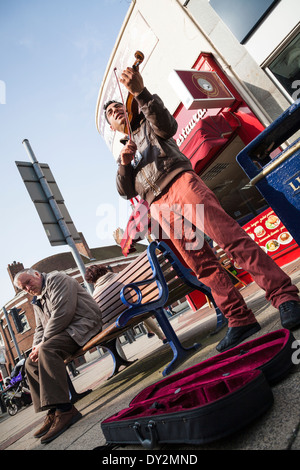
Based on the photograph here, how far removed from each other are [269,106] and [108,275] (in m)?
5.22

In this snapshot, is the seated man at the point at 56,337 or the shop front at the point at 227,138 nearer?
the seated man at the point at 56,337

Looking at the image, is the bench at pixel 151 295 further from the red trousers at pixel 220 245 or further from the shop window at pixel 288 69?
the shop window at pixel 288 69

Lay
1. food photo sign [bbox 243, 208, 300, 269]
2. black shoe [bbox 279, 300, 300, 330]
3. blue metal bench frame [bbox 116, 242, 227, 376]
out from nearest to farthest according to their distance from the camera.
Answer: black shoe [bbox 279, 300, 300, 330] < blue metal bench frame [bbox 116, 242, 227, 376] < food photo sign [bbox 243, 208, 300, 269]

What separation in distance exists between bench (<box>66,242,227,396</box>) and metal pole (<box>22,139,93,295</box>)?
130 centimetres

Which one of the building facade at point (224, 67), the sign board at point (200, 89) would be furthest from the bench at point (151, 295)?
the sign board at point (200, 89)

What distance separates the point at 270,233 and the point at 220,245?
4.93 metres

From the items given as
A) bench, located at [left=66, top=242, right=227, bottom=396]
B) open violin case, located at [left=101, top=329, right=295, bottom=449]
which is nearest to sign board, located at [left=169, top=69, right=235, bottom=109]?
bench, located at [left=66, top=242, right=227, bottom=396]

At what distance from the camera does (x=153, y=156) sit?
2.38 metres

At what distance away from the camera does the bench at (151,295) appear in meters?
2.54

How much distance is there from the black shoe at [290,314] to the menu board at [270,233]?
4.90 meters

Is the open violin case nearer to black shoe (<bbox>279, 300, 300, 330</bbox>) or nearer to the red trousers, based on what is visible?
black shoe (<bbox>279, 300, 300, 330</bbox>)

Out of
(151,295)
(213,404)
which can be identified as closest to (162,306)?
(151,295)

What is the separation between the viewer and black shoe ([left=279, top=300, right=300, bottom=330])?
1.52 m

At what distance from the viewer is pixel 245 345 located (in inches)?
54.7
